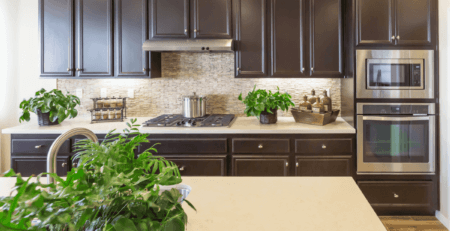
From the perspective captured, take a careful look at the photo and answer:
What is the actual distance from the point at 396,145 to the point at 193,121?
192 centimetres

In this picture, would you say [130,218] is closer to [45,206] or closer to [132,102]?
[45,206]

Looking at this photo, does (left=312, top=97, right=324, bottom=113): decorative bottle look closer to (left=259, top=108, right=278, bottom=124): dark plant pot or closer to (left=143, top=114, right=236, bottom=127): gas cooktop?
(left=259, top=108, right=278, bottom=124): dark plant pot

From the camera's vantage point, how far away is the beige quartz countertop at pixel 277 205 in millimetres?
979

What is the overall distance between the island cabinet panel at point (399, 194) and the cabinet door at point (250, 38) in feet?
4.90

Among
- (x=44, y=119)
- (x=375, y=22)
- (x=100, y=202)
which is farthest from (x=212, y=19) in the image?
(x=100, y=202)

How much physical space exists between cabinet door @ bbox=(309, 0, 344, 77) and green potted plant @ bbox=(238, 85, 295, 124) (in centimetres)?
45

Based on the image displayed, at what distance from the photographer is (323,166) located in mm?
2770

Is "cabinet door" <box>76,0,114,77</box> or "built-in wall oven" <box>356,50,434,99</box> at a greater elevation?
"cabinet door" <box>76,0,114,77</box>

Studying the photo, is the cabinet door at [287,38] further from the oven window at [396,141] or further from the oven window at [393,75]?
the oven window at [396,141]

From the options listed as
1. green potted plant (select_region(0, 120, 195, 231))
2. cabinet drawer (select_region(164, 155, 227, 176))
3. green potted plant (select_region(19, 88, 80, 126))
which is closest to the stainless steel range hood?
green potted plant (select_region(19, 88, 80, 126))

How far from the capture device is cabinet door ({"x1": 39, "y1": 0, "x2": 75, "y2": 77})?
310 cm

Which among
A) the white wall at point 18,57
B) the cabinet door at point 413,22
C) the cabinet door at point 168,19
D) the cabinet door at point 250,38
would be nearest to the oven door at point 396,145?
the cabinet door at point 413,22

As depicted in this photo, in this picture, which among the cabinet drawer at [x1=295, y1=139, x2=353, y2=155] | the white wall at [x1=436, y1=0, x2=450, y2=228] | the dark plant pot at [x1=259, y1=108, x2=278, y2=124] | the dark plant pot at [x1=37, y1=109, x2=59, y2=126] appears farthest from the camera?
the dark plant pot at [x1=259, y1=108, x2=278, y2=124]

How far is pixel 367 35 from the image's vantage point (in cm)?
283
